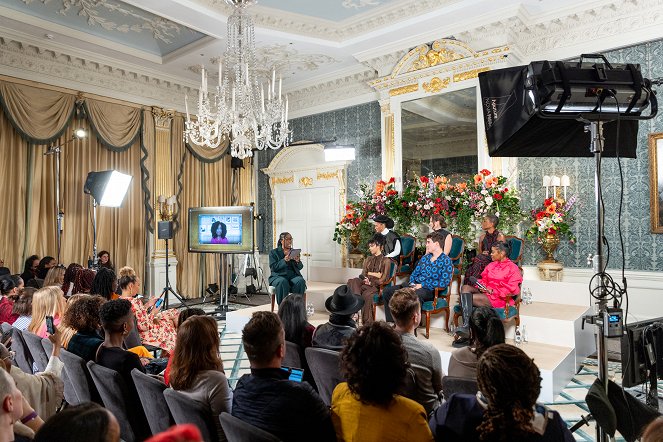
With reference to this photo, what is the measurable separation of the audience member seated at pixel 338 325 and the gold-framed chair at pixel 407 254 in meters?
3.25

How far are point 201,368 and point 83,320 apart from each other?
116 centimetres

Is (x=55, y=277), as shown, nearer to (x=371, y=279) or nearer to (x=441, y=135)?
(x=371, y=279)

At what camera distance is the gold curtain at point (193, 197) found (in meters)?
8.78

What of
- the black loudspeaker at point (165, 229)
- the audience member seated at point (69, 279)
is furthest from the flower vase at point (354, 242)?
the audience member seated at point (69, 279)

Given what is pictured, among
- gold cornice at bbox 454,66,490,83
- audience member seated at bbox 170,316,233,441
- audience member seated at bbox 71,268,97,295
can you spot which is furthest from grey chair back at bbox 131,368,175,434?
gold cornice at bbox 454,66,490,83

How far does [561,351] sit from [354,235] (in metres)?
3.97

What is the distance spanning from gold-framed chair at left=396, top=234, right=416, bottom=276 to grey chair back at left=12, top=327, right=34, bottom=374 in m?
4.31

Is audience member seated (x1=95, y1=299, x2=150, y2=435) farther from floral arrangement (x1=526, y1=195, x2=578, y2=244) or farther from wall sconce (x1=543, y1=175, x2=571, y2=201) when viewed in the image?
wall sconce (x1=543, y1=175, x2=571, y2=201)

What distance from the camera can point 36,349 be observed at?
2844 millimetres

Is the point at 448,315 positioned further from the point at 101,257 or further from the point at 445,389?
the point at 101,257

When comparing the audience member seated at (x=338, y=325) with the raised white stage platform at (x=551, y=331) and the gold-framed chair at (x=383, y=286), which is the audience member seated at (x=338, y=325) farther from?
the gold-framed chair at (x=383, y=286)

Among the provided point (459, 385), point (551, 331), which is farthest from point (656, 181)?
point (459, 385)

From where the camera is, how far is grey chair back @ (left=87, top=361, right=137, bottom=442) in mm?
2238

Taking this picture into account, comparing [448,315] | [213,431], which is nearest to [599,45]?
[448,315]
